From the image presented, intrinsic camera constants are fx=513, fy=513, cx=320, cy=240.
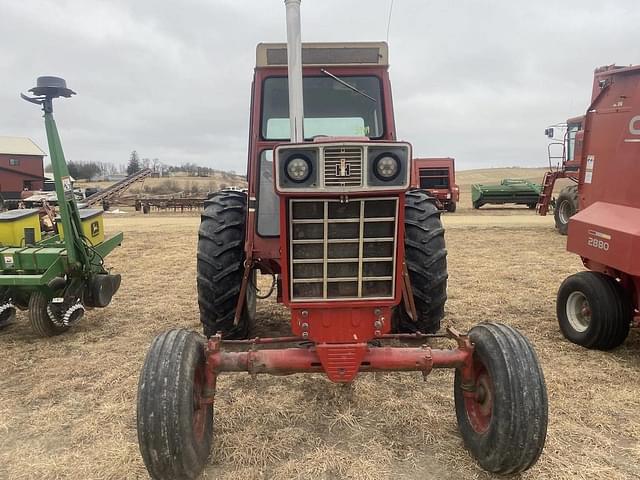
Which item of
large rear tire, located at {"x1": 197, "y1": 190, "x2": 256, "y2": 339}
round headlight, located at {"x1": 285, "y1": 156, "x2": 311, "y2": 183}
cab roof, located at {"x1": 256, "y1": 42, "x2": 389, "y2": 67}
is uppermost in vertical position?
cab roof, located at {"x1": 256, "y1": 42, "x2": 389, "y2": 67}

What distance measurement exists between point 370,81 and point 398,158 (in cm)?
185

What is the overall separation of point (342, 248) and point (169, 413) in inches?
48.5

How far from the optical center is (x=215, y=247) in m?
4.01

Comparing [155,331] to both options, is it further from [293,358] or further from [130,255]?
[130,255]

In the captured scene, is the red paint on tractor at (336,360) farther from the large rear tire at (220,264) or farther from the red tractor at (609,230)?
the red tractor at (609,230)

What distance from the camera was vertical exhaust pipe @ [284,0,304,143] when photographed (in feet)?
10.4

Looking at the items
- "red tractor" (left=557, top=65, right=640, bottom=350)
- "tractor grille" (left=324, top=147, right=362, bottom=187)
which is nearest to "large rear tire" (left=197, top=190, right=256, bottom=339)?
"tractor grille" (left=324, top=147, right=362, bottom=187)

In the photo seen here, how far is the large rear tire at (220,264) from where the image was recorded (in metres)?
3.99

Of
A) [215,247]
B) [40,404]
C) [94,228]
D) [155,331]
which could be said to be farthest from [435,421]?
[94,228]

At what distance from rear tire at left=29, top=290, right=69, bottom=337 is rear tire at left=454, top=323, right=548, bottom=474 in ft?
12.9

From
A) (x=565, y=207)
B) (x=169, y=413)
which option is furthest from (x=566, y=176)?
(x=169, y=413)

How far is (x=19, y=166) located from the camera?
107 ft

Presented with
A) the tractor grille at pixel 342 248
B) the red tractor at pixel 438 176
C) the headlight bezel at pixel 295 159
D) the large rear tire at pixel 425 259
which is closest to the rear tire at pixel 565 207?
the red tractor at pixel 438 176

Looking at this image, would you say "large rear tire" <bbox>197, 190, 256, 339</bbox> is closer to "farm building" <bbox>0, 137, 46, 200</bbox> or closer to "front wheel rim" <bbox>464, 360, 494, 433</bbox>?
"front wheel rim" <bbox>464, 360, 494, 433</bbox>
